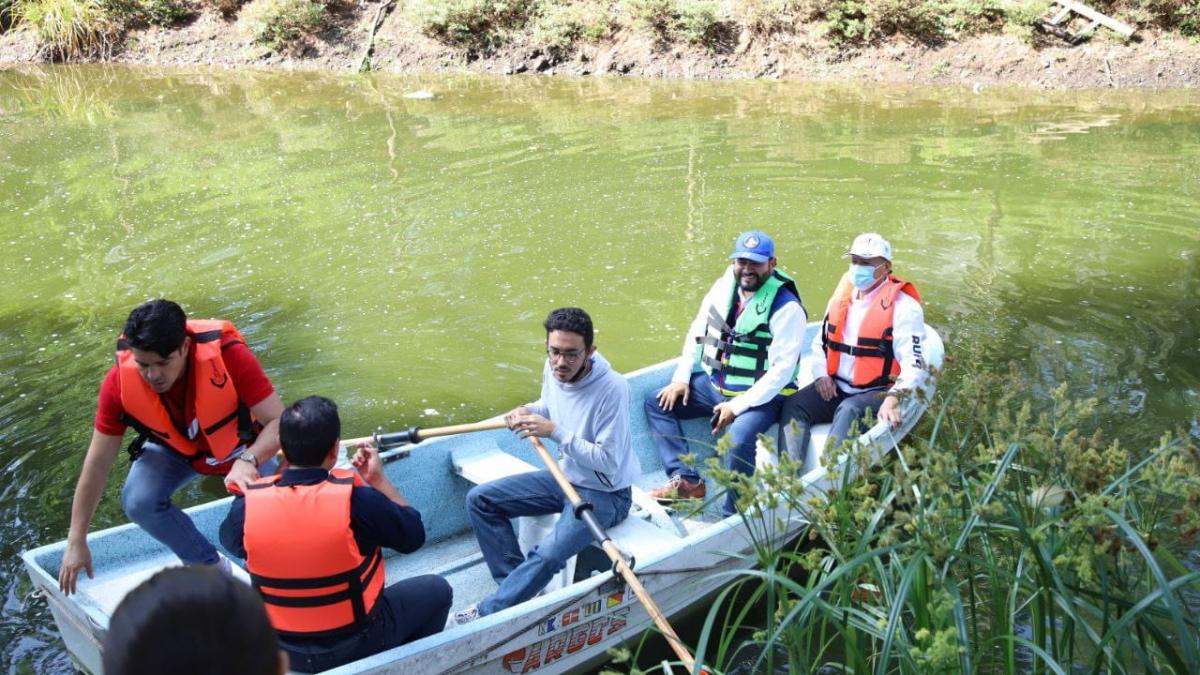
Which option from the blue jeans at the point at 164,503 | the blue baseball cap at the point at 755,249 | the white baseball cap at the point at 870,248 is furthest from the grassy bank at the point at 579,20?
the blue jeans at the point at 164,503

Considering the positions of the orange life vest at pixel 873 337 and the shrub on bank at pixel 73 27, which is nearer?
the orange life vest at pixel 873 337

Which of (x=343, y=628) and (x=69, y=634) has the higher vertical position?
(x=343, y=628)

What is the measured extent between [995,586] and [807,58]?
15746 millimetres

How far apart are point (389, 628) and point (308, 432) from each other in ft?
2.57

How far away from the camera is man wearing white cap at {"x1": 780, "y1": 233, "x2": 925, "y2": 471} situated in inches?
202

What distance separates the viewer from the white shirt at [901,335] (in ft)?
16.6

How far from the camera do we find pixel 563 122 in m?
14.1

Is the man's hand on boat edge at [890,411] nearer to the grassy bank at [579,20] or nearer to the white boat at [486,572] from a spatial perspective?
the white boat at [486,572]

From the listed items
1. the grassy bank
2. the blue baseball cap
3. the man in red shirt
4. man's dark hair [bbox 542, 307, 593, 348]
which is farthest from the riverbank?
the man in red shirt

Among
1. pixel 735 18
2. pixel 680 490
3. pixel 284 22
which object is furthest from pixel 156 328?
pixel 284 22

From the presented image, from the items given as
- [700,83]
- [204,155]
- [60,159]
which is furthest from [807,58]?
[60,159]

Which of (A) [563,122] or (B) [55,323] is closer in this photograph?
(B) [55,323]

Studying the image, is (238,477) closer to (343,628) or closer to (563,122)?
(343,628)

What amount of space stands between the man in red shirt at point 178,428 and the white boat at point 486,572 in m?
0.18
